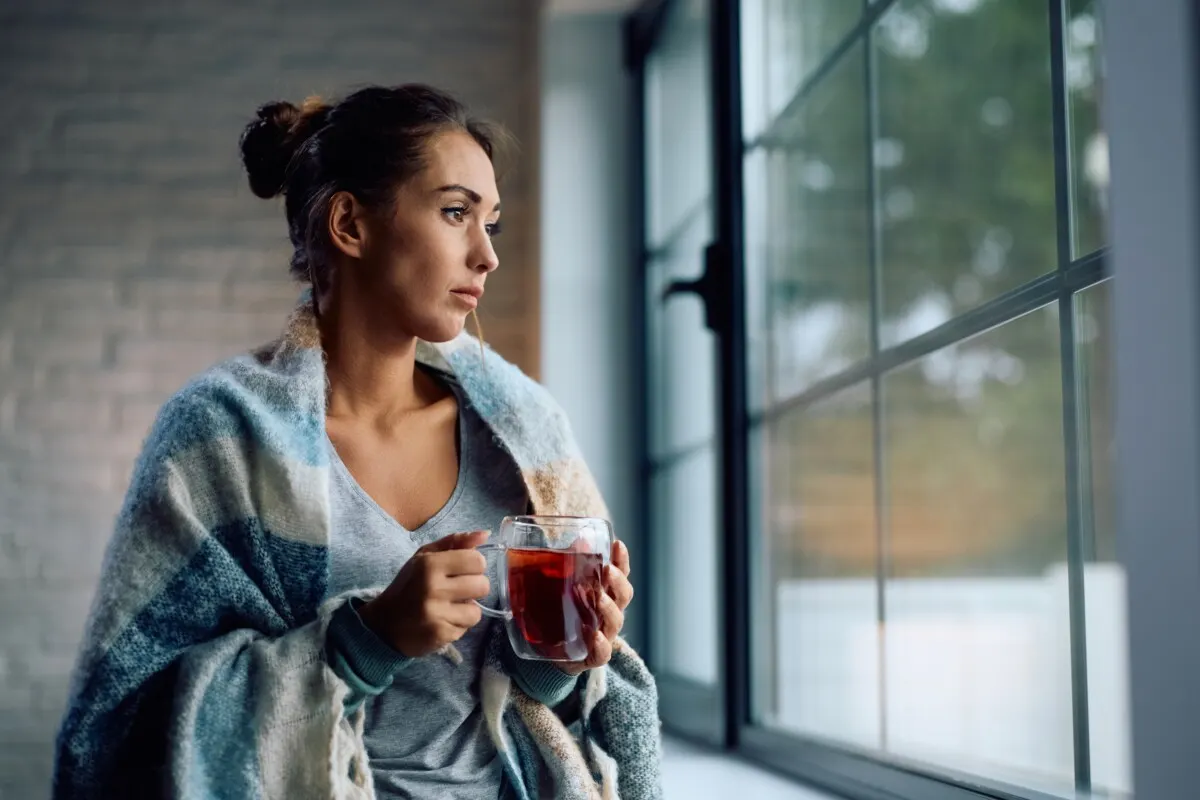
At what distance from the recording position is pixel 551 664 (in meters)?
1.25

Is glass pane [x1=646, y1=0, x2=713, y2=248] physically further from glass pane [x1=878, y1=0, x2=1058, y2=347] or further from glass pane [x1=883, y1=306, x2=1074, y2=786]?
glass pane [x1=878, y1=0, x2=1058, y2=347]

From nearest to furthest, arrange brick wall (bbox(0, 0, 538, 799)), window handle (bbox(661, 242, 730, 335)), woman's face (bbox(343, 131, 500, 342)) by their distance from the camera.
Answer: woman's face (bbox(343, 131, 500, 342))
window handle (bbox(661, 242, 730, 335))
brick wall (bbox(0, 0, 538, 799))

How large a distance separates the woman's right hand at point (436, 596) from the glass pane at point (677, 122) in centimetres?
136

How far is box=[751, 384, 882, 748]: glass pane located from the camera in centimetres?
201

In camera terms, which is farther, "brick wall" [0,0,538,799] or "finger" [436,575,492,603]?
"brick wall" [0,0,538,799]

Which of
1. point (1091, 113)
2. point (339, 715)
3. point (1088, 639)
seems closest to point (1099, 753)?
point (1088, 639)

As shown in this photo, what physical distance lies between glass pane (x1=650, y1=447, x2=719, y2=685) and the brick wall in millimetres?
511

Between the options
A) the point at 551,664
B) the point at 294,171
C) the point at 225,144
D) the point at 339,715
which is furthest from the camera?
the point at 225,144

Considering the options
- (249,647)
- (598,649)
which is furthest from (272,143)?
(598,649)

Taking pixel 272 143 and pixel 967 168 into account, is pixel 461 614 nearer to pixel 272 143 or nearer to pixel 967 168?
pixel 272 143

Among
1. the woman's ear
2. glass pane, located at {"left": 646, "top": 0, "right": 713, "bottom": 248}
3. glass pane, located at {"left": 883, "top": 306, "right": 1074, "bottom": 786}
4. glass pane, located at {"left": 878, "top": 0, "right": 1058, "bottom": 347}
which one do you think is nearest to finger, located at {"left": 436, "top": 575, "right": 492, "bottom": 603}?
the woman's ear

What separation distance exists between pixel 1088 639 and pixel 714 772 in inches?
31.2

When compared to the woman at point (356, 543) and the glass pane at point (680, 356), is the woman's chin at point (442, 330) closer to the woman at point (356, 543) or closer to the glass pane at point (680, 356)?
the woman at point (356, 543)

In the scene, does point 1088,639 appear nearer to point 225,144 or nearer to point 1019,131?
point 225,144
